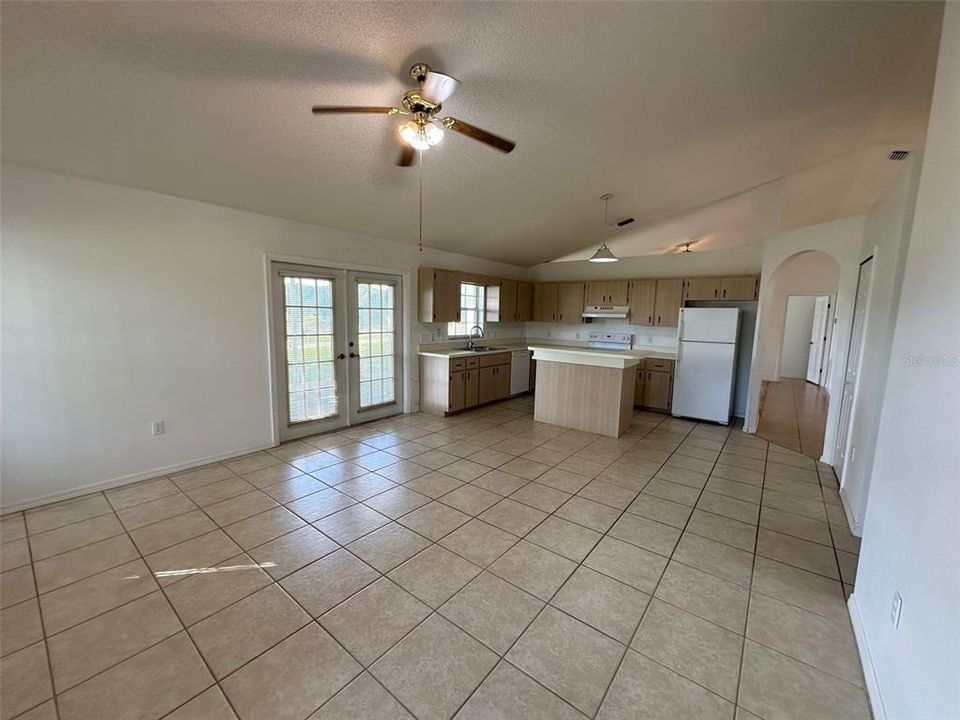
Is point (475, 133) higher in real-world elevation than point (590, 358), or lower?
higher

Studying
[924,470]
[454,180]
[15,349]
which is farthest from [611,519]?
[15,349]

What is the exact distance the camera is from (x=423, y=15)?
1.88m

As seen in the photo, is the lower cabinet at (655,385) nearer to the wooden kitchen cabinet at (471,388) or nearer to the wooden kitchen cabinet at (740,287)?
the wooden kitchen cabinet at (740,287)

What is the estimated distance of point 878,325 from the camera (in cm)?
292

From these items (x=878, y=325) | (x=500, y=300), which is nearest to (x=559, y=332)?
(x=500, y=300)

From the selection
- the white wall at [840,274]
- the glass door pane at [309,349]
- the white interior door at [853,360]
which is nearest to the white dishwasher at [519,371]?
the glass door pane at [309,349]

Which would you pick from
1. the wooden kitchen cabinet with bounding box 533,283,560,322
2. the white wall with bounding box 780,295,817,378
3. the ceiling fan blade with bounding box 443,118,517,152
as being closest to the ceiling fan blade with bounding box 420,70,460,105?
the ceiling fan blade with bounding box 443,118,517,152

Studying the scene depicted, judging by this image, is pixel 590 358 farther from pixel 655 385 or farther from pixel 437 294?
pixel 437 294

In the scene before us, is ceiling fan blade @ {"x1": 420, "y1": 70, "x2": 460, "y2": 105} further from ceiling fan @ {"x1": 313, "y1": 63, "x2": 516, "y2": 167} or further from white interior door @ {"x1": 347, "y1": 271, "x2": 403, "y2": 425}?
white interior door @ {"x1": 347, "y1": 271, "x2": 403, "y2": 425}

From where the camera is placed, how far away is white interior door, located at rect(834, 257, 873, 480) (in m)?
3.43

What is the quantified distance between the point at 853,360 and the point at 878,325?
892 mm

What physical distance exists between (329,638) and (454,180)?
3704 mm

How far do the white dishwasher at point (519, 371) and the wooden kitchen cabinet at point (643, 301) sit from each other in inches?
78.3

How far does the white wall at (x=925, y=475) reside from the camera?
1.20 meters
